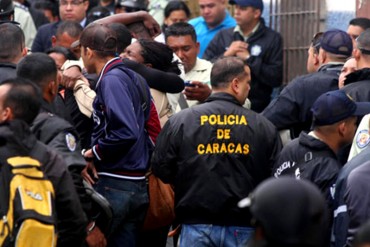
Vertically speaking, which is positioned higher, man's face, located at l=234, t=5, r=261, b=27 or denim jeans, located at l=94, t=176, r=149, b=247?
man's face, located at l=234, t=5, r=261, b=27

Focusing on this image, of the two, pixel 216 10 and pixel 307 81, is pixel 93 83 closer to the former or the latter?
pixel 307 81

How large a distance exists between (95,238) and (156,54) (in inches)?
80.0

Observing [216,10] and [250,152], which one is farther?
[216,10]

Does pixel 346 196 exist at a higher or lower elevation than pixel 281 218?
lower

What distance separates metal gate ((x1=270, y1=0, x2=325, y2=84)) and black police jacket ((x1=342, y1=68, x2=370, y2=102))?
12.5 ft

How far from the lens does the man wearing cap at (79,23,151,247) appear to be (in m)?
8.51

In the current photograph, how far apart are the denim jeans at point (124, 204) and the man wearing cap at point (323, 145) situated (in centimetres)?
116

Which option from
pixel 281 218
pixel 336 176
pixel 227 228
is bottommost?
pixel 227 228

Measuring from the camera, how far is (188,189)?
8328 mm

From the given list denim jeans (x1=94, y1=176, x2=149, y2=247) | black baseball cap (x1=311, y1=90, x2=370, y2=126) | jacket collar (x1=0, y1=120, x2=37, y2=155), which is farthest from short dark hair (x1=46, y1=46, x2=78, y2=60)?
jacket collar (x1=0, y1=120, x2=37, y2=155)

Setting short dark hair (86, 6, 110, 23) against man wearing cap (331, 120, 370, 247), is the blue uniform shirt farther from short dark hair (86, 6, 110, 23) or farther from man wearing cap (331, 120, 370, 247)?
man wearing cap (331, 120, 370, 247)

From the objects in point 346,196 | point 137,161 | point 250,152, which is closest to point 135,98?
point 137,161

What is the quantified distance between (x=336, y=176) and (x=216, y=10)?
582cm

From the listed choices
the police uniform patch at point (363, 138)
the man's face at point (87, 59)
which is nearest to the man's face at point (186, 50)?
the man's face at point (87, 59)
